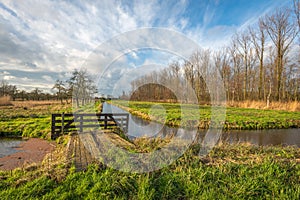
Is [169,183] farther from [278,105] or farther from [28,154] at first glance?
A: [278,105]

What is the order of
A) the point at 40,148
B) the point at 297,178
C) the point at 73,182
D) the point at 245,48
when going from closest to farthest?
the point at 73,182, the point at 297,178, the point at 40,148, the point at 245,48

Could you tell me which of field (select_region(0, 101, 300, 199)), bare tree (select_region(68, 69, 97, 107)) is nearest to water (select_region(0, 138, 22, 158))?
field (select_region(0, 101, 300, 199))

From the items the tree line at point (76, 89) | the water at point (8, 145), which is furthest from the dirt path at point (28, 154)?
the tree line at point (76, 89)

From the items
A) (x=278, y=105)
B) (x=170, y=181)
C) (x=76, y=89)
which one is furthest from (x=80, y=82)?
(x=278, y=105)

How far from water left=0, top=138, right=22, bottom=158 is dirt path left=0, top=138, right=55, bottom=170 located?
0.86 ft

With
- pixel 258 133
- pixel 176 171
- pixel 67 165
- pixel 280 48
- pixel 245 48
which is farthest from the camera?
pixel 245 48

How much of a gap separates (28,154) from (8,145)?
2308 mm

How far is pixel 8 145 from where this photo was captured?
8.10 metres

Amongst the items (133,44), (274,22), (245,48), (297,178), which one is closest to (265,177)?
(297,178)

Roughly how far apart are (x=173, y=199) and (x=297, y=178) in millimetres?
2936

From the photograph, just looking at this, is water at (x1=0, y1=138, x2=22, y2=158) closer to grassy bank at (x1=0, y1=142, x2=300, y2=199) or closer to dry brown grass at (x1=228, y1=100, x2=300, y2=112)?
grassy bank at (x1=0, y1=142, x2=300, y2=199)

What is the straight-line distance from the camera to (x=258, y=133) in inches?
435

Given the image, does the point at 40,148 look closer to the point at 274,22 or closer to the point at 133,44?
the point at 133,44

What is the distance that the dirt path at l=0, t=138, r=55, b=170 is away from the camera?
572 cm
